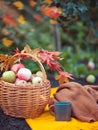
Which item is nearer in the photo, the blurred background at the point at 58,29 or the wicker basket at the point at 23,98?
the wicker basket at the point at 23,98

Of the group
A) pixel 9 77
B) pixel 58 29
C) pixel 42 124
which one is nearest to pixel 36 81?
pixel 9 77

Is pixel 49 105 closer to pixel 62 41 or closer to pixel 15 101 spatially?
pixel 15 101

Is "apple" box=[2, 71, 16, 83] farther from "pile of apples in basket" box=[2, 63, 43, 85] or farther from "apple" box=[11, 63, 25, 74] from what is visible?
"apple" box=[11, 63, 25, 74]

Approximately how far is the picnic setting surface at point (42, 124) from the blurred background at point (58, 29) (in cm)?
148

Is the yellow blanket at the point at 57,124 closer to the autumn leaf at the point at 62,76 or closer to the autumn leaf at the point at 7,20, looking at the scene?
the autumn leaf at the point at 62,76

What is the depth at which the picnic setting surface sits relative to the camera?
3.13 metres

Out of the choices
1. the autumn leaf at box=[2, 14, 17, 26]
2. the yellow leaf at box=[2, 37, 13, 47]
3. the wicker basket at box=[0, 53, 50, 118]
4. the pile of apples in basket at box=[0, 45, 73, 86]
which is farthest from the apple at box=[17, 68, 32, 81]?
the autumn leaf at box=[2, 14, 17, 26]

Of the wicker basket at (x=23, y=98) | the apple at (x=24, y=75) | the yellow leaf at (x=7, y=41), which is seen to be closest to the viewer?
the wicker basket at (x=23, y=98)

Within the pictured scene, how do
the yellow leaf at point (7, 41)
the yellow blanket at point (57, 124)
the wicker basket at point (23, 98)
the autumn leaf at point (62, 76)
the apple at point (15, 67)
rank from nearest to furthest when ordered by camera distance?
the yellow blanket at point (57, 124)
the wicker basket at point (23, 98)
the apple at point (15, 67)
the autumn leaf at point (62, 76)
the yellow leaf at point (7, 41)

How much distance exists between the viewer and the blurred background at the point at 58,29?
15.6ft

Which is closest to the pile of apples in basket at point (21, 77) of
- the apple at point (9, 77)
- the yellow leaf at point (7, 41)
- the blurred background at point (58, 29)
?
the apple at point (9, 77)

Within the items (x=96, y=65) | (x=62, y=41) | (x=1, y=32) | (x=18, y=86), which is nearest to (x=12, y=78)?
(x=18, y=86)

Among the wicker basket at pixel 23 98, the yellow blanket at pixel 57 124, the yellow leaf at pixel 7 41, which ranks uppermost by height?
the yellow leaf at pixel 7 41

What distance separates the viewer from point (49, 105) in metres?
3.49
